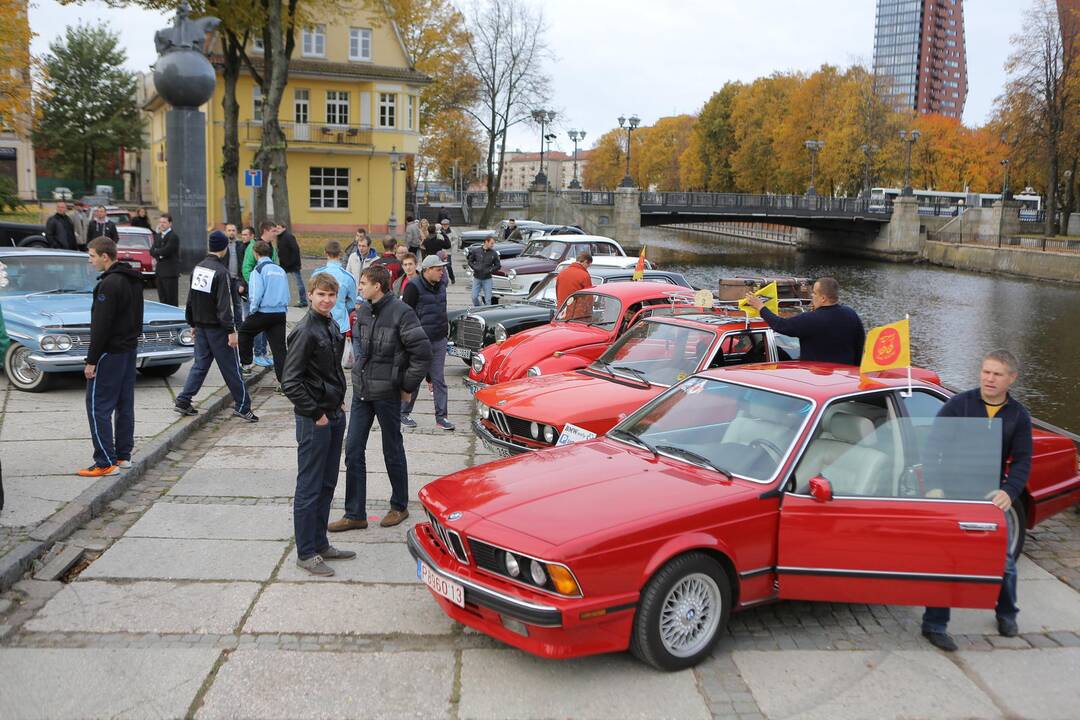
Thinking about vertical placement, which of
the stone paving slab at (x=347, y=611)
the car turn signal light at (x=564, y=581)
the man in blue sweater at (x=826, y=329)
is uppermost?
the man in blue sweater at (x=826, y=329)

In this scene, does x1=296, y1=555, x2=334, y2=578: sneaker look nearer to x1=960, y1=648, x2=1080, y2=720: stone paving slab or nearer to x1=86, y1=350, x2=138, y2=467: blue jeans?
x1=86, y1=350, x2=138, y2=467: blue jeans

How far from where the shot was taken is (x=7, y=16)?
→ 2106 centimetres

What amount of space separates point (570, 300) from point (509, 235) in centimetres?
2832

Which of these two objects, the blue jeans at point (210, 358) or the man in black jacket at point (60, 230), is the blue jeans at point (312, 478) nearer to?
the blue jeans at point (210, 358)

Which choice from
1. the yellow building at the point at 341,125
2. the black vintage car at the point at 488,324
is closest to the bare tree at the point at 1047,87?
the yellow building at the point at 341,125

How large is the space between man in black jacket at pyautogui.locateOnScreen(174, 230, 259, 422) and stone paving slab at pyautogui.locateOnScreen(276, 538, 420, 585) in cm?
387

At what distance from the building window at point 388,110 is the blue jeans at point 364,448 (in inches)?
1763

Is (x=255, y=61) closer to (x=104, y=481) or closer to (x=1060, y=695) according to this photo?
(x=104, y=481)

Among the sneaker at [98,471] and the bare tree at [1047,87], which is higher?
the bare tree at [1047,87]

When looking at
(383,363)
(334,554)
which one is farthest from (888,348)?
(334,554)

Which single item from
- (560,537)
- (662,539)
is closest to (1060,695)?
(662,539)

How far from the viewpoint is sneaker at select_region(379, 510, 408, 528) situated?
733 centimetres

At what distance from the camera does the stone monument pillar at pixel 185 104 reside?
20.8m

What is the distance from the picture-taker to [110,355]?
789cm
